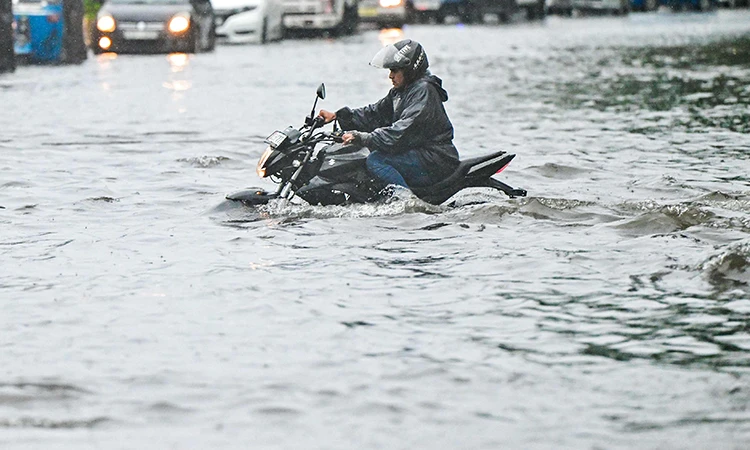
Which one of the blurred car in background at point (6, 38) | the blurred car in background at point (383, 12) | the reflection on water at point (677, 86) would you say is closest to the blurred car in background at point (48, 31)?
the blurred car in background at point (6, 38)

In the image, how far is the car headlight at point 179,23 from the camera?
3180cm

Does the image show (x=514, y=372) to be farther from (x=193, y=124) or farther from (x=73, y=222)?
(x=193, y=124)

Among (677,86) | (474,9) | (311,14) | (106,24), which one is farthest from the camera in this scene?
(474,9)

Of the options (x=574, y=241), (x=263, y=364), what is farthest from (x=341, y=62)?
(x=263, y=364)

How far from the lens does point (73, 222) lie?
38.4ft

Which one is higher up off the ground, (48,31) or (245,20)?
(48,31)

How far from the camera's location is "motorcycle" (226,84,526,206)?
11531 millimetres

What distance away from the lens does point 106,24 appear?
31859 mm

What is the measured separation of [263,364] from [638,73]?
2189cm

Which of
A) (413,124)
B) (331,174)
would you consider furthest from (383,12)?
(413,124)

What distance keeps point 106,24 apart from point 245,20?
234 inches

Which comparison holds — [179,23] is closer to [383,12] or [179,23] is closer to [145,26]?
[145,26]

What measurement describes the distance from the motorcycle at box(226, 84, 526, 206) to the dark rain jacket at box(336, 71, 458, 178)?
134 mm

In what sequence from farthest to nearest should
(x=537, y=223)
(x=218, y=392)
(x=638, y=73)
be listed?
1. (x=638, y=73)
2. (x=537, y=223)
3. (x=218, y=392)
